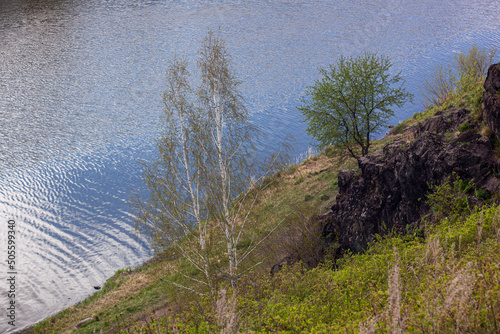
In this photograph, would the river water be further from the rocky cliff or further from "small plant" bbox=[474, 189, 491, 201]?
"small plant" bbox=[474, 189, 491, 201]

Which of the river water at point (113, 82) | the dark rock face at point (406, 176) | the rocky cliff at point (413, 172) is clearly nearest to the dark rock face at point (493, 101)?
the rocky cliff at point (413, 172)

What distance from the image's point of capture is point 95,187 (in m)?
38.7

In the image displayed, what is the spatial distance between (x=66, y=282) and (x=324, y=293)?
23954 millimetres

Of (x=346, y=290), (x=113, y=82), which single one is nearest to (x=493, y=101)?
(x=346, y=290)

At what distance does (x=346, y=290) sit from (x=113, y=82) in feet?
178

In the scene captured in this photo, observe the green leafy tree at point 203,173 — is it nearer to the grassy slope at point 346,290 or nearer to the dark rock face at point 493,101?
the grassy slope at point 346,290

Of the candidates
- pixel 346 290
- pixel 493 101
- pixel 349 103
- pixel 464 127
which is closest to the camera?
pixel 346 290

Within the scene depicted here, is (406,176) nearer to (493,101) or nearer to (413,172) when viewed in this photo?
(413,172)

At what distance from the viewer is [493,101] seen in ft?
45.4

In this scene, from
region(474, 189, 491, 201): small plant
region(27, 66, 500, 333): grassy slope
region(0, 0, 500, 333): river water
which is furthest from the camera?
region(0, 0, 500, 333): river water

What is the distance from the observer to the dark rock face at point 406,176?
1402 centimetres

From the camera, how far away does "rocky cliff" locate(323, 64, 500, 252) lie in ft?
45.6

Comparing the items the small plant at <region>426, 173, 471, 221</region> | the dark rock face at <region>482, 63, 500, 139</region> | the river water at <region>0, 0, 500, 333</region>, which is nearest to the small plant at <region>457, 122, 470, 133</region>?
the dark rock face at <region>482, 63, 500, 139</region>

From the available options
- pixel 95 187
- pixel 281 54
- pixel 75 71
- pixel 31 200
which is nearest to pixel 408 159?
pixel 95 187
